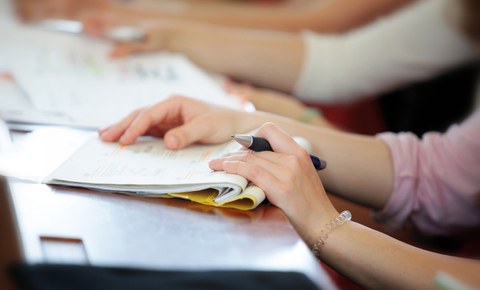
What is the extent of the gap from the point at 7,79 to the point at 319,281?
0.72 m

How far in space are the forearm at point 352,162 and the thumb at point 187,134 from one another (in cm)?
10

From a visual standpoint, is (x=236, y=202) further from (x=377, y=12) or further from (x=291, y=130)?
(x=377, y=12)

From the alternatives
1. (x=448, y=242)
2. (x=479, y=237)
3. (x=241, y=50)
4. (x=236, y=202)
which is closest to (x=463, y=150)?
(x=479, y=237)

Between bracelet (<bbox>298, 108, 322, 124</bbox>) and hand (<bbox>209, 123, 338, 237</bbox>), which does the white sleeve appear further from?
hand (<bbox>209, 123, 338, 237</bbox>)

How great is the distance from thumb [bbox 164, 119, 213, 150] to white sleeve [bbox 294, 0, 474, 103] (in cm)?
63

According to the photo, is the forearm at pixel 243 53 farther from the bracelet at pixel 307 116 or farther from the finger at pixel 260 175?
the finger at pixel 260 175

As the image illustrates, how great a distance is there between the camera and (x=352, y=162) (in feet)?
2.82

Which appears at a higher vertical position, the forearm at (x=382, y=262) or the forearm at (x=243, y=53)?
the forearm at (x=243, y=53)

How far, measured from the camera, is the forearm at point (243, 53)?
1.25 metres

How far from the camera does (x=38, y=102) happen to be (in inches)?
35.5

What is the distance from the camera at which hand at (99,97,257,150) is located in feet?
2.39

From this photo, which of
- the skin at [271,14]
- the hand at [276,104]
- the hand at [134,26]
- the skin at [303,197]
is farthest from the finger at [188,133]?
the skin at [271,14]

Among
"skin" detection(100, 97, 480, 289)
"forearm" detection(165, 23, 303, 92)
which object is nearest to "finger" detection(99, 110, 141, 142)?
"skin" detection(100, 97, 480, 289)

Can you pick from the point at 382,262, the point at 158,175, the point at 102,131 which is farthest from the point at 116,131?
the point at 382,262
